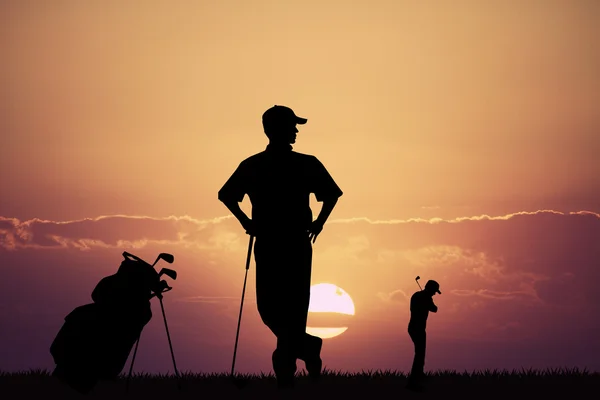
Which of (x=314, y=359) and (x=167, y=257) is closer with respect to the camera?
(x=167, y=257)

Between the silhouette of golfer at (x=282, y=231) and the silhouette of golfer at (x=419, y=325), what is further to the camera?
the silhouette of golfer at (x=282, y=231)

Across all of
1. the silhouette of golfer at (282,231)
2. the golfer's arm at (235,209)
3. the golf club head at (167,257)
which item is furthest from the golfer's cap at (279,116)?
the golf club head at (167,257)

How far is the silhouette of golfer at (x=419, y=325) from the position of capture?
14602 millimetres

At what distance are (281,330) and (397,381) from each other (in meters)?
2.20

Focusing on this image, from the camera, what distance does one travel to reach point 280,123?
14875 mm

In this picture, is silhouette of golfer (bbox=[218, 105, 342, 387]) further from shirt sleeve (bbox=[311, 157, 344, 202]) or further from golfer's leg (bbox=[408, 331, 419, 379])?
golfer's leg (bbox=[408, 331, 419, 379])

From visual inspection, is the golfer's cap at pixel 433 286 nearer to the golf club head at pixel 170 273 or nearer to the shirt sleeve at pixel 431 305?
the shirt sleeve at pixel 431 305

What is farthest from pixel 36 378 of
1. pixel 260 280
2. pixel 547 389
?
pixel 547 389

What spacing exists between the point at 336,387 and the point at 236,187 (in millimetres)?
3157

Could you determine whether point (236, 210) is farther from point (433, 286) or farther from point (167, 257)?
point (433, 286)

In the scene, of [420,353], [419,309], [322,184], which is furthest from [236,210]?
[420,353]

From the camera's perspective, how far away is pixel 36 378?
16109 mm

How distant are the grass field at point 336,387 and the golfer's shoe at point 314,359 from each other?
18cm

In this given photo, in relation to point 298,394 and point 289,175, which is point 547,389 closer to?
point 298,394
